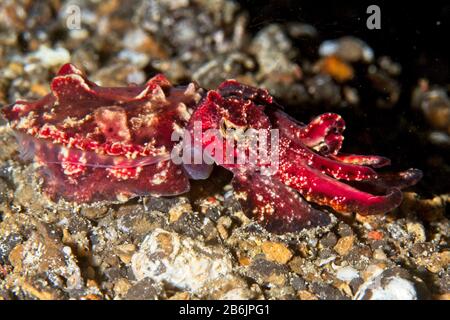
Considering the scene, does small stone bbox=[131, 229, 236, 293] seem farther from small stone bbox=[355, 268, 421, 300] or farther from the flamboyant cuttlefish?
small stone bbox=[355, 268, 421, 300]

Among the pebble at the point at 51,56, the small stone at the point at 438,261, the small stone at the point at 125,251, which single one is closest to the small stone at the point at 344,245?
the small stone at the point at 438,261

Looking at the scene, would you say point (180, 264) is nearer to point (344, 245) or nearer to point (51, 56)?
point (344, 245)

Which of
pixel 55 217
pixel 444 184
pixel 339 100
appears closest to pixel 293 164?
pixel 55 217

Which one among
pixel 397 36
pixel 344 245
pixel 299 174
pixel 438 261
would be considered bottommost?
pixel 438 261

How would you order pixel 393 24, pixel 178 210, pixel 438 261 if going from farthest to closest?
pixel 393 24 < pixel 178 210 < pixel 438 261

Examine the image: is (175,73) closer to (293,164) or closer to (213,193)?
(213,193)

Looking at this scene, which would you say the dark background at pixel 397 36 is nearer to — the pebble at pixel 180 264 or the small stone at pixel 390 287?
the small stone at pixel 390 287

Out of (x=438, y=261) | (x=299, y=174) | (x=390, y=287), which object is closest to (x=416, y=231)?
(x=438, y=261)

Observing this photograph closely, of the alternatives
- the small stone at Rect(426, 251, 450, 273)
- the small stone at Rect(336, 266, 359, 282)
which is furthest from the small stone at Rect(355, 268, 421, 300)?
the small stone at Rect(426, 251, 450, 273)
